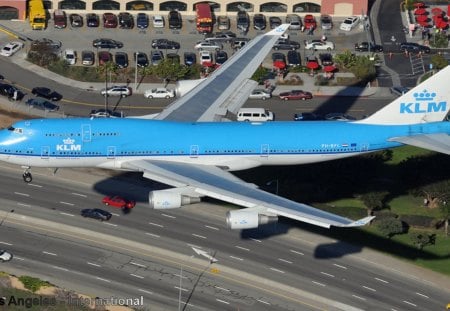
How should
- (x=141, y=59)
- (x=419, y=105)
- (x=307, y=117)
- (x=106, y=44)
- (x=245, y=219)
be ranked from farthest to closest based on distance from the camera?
(x=106, y=44) → (x=141, y=59) → (x=307, y=117) → (x=419, y=105) → (x=245, y=219)

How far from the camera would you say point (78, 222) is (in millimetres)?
144000

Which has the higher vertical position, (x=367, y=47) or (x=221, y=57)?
(x=367, y=47)

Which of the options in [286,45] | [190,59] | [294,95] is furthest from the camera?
[286,45]

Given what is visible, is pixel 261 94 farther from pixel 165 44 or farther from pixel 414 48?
pixel 414 48

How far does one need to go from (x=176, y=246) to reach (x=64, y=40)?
65725mm

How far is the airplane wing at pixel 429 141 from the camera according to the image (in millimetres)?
130875

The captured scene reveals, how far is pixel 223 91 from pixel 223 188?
873 inches

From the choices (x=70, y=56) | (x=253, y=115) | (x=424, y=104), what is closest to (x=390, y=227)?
(x=424, y=104)

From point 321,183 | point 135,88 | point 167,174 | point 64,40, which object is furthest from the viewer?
point 64,40

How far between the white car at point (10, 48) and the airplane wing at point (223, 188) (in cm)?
6513

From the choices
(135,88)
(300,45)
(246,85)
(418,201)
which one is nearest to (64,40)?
(135,88)

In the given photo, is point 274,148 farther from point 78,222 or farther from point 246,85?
point 78,222

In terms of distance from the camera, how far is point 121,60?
187625 millimetres

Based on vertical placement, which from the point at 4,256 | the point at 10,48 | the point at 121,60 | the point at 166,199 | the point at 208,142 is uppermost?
the point at 10,48
